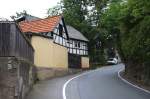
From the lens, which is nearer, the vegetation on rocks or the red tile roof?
the vegetation on rocks

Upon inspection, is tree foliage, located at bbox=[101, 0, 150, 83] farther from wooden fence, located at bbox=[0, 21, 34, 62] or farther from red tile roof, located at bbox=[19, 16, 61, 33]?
wooden fence, located at bbox=[0, 21, 34, 62]

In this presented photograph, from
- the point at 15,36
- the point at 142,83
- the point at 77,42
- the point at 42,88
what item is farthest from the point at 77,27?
the point at 15,36

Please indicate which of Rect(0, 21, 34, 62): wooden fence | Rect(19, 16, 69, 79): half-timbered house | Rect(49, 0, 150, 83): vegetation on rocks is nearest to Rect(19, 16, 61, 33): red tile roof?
Rect(19, 16, 69, 79): half-timbered house

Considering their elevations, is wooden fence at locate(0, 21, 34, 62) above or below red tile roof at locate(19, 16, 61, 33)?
below

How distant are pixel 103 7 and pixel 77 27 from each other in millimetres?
8222

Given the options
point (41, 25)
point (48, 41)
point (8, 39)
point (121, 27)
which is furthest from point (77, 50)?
point (8, 39)

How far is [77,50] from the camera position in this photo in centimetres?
6028

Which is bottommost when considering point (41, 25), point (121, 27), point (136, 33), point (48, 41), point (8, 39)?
point (8, 39)

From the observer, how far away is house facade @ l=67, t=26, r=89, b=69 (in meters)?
54.6

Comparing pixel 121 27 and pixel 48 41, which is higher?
pixel 121 27

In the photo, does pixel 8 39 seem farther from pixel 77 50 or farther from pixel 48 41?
pixel 77 50

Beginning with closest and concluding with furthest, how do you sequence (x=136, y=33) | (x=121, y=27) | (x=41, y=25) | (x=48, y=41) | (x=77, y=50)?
(x=136, y=33)
(x=121, y=27)
(x=48, y=41)
(x=41, y=25)
(x=77, y=50)

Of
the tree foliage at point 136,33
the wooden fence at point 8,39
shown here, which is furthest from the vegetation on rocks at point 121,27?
the wooden fence at point 8,39

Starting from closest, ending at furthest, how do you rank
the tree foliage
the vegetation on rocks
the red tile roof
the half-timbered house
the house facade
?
the tree foliage → the vegetation on rocks → the half-timbered house → the red tile roof → the house facade
